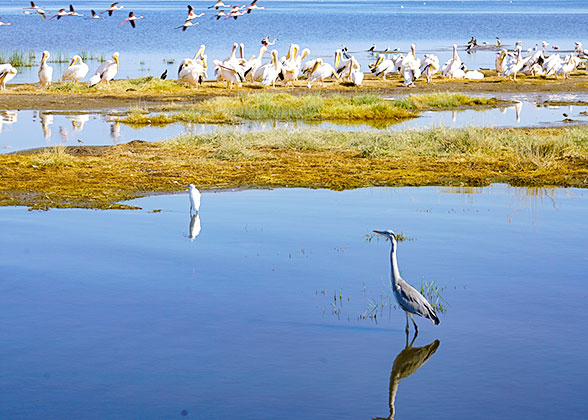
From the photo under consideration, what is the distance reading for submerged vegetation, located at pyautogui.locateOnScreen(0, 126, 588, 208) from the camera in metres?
13.8

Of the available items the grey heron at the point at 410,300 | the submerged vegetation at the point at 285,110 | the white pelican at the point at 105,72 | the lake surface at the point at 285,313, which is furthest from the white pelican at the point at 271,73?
the grey heron at the point at 410,300

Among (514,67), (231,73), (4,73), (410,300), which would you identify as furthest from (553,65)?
(410,300)

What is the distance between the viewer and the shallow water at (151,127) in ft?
61.8

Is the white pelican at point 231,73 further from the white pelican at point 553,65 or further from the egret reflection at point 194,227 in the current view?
the egret reflection at point 194,227

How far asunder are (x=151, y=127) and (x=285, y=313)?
13832 millimetres

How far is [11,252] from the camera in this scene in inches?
407

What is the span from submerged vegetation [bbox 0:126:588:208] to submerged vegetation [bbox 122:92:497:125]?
4959 millimetres

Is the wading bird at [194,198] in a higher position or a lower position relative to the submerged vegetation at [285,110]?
lower

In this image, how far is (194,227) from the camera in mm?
11539

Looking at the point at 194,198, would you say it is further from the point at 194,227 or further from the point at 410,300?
the point at 410,300

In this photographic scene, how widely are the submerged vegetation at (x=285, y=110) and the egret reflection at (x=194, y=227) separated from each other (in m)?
10.4

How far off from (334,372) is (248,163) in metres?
8.85

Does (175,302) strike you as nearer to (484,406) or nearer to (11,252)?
(11,252)

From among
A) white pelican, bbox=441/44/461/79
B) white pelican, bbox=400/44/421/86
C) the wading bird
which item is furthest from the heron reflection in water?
white pelican, bbox=441/44/461/79
